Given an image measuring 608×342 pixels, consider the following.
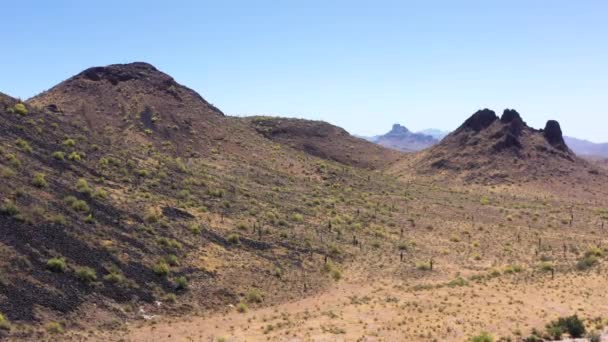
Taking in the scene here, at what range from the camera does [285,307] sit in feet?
94.7

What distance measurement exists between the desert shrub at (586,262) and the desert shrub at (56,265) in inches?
1291

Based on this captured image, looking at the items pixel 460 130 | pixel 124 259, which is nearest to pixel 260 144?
pixel 460 130

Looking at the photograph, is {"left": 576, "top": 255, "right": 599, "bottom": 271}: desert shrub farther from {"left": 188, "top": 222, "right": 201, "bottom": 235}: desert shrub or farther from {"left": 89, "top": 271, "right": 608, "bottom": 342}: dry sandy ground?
{"left": 188, "top": 222, "right": 201, "bottom": 235}: desert shrub

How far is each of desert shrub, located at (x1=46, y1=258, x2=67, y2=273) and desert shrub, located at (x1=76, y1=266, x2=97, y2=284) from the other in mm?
730

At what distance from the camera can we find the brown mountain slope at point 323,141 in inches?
4154

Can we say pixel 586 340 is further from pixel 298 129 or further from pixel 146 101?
pixel 298 129

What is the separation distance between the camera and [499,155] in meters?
98.6

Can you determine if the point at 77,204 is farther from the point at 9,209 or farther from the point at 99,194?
the point at 9,209

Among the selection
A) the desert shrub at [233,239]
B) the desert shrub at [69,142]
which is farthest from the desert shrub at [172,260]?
the desert shrub at [69,142]

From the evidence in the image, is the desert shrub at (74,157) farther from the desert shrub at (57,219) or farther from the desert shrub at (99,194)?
the desert shrub at (57,219)

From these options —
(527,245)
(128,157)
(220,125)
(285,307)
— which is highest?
(220,125)

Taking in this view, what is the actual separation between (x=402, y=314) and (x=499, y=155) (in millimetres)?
79029

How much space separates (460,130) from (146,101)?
65132 mm

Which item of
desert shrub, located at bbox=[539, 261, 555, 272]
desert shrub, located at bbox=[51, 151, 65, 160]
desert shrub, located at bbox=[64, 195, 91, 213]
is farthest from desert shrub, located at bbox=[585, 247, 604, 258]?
desert shrub, located at bbox=[51, 151, 65, 160]
